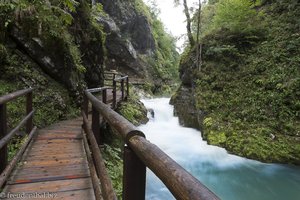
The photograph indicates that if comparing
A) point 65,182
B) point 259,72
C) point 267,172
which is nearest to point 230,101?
point 259,72

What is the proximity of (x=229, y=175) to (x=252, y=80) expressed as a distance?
4865 mm

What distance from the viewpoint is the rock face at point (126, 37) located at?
74.3 feet

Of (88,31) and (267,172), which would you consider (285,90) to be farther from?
(88,31)

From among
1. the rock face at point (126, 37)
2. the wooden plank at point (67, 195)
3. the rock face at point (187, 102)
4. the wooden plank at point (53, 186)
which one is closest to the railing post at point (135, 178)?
the wooden plank at point (67, 195)

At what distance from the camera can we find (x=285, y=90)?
9195 mm

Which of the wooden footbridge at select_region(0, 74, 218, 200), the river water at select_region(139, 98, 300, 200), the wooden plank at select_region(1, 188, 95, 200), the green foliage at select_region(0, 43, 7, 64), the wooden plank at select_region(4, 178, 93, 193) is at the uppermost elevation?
the green foliage at select_region(0, 43, 7, 64)

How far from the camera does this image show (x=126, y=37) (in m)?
24.5

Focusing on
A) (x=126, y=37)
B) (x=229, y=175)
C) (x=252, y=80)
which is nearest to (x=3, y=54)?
(x=229, y=175)

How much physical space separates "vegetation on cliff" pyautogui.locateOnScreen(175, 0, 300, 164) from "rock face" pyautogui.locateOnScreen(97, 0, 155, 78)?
9255mm

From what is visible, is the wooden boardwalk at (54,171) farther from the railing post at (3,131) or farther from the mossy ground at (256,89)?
the mossy ground at (256,89)

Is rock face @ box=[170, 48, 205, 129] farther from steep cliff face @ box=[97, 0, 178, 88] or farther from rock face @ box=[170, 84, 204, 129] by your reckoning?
steep cliff face @ box=[97, 0, 178, 88]

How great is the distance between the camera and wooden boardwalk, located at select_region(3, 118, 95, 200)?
308cm

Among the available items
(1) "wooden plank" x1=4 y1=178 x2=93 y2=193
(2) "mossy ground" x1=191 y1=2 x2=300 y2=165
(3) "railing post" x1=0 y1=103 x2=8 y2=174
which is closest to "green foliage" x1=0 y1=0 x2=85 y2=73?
(3) "railing post" x1=0 y1=103 x2=8 y2=174

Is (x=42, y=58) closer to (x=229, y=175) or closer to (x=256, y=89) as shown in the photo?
(x=229, y=175)
